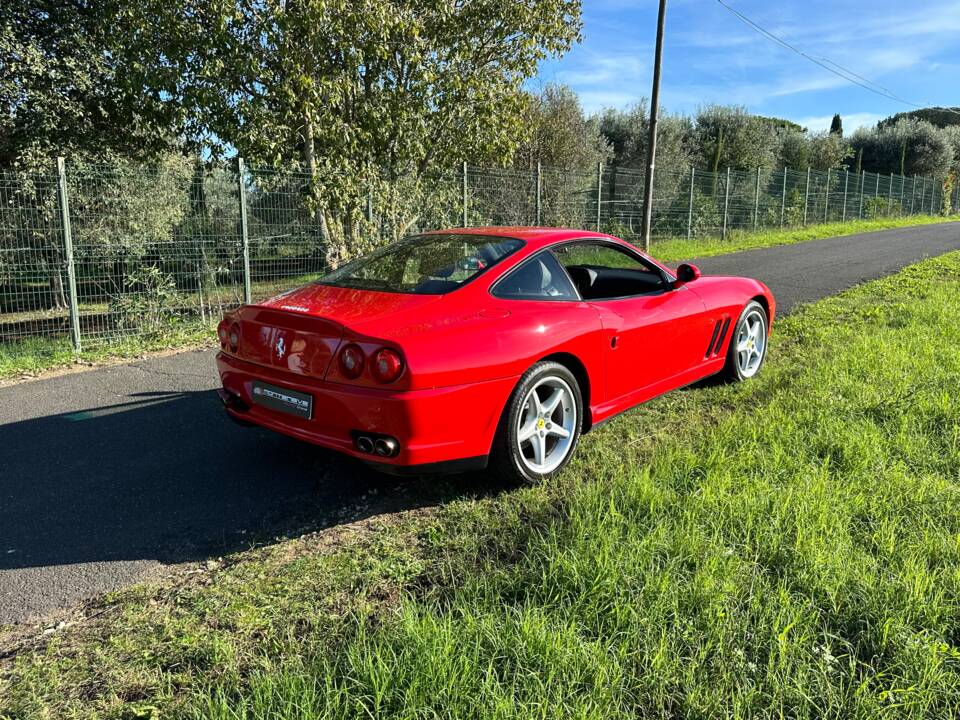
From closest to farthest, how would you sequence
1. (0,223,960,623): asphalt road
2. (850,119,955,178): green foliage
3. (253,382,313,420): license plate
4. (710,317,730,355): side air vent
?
(0,223,960,623): asphalt road → (253,382,313,420): license plate → (710,317,730,355): side air vent → (850,119,955,178): green foliage

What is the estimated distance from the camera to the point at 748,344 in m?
5.32

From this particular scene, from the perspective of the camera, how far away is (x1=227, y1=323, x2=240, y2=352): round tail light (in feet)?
11.7

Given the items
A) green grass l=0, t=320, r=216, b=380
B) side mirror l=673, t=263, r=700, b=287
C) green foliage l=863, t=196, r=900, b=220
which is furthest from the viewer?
green foliage l=863, t=196, r=900, b=220

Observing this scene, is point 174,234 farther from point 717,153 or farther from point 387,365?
point 717,153

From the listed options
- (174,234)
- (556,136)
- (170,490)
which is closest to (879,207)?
(556,136)

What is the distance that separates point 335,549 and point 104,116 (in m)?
12.0

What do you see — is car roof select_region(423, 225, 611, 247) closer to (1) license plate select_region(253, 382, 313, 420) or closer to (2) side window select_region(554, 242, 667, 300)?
(2) side window select_region(554, 242, 667, 300)

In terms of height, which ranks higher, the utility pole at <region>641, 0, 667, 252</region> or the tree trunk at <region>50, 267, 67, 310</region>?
the utility pole at <region>641, 0, 667, 252</region>

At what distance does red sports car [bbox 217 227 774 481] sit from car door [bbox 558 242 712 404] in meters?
0.01

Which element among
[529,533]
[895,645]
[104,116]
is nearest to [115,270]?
[104,116]

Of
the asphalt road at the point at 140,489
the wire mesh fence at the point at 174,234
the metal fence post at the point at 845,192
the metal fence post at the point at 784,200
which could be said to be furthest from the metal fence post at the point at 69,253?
the metal fence post at the point at 845,192

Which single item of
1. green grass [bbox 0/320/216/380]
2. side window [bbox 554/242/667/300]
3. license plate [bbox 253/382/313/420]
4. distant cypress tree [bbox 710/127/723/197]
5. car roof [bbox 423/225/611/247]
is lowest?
green grass [bbox 0/320/216/380]

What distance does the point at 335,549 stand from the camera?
9.50 feet

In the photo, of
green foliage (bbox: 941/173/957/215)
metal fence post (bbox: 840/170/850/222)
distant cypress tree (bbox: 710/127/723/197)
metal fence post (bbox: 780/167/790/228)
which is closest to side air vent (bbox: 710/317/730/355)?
metal fence post (bbox: 780/167/790/228)
